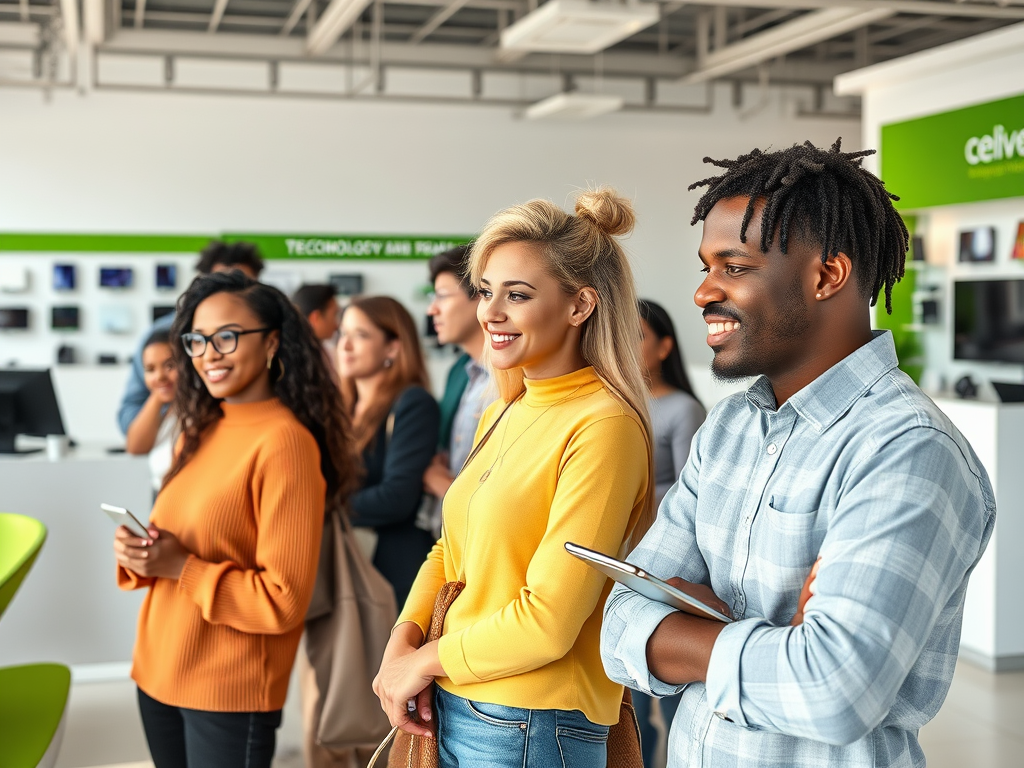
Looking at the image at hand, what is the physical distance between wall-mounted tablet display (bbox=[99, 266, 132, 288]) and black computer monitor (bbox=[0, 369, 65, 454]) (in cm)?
468

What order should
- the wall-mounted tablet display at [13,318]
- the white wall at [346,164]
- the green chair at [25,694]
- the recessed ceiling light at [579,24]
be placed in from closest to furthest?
1. the green chair at [25,694]
2. the recessed ceiling light at [579,24]
3. the wall-mounted tablet display at [13,318]
4. the white wall at [346,164]

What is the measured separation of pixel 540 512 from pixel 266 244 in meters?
8.62

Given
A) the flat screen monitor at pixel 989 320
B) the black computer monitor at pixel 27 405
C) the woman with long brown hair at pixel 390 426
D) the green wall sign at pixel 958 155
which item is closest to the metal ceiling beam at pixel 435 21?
the green wall sign at pixel 958 155

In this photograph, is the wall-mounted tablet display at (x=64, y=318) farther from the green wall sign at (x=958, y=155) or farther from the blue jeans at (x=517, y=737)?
the blue jeans at (x=517, y=737)

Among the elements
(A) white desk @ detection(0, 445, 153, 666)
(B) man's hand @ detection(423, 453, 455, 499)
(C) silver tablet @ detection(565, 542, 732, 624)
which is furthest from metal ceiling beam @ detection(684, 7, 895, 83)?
(C) silver tablet @ detection(565, 542, 732, 624)

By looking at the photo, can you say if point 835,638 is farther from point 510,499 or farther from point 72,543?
point 72,543

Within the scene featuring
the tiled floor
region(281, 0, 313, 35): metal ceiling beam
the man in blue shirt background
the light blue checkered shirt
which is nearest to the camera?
the light blue checkered shirt

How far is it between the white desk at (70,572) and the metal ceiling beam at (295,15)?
5543 mm

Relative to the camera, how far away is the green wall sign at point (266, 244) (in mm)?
9266

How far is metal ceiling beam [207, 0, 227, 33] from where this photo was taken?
893 centimetres

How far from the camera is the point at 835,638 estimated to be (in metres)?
1.08

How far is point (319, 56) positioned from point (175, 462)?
27.5 ft

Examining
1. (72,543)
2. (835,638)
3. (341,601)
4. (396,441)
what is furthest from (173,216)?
(835,638)

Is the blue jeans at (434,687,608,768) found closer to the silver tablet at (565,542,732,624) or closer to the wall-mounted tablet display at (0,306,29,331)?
the silver tablet at (565,542,732,624)
